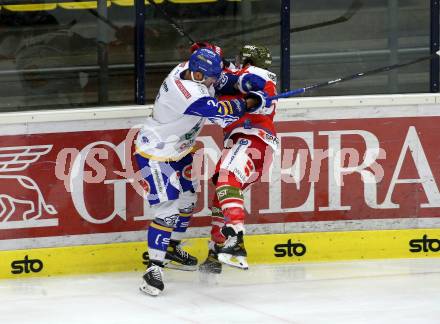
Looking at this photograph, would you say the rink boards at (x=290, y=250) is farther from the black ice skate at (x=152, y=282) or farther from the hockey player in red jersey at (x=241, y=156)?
the black ice skate at (x=152, y=282)

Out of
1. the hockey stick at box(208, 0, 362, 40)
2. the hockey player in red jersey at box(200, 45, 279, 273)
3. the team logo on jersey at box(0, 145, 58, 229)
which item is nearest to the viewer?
the hockey player in red jersey at box(200, 45, 279, 273)

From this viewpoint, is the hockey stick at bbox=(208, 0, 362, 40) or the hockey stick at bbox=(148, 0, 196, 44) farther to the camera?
the hockey stick at bbox=(208, 0, 362, 40)

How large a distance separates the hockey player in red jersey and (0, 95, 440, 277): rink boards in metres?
0.28

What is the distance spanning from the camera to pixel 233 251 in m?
5.64

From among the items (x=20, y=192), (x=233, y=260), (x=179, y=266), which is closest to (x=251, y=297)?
(x=233, y=260)

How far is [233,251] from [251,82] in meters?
0.92

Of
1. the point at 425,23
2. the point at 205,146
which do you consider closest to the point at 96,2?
the point at 205,146

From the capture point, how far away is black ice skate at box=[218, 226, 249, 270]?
562 centimetres

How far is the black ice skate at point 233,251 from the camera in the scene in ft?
18.5

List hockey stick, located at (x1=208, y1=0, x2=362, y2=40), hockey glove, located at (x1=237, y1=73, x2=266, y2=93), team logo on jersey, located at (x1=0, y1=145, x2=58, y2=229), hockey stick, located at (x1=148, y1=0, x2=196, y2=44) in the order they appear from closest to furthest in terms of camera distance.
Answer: hockey glove, located at (x1=237, y1=73, x2=266, y2=93) < team logo on jersey, located at (x1=0, y1=145, x2=58, y2=229) < hockey stick, located at (x1=148, y1=0, x2=196, y2=44) < hockey stick, located at (x1=208, y1=0, x2=362, y2=40)

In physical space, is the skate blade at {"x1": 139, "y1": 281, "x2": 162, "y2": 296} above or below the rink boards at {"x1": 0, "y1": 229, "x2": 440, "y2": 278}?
below

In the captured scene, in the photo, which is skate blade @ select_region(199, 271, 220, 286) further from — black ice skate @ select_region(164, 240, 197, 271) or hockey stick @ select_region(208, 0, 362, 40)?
hockey stick @ select_region(208, 0, 362, 40)

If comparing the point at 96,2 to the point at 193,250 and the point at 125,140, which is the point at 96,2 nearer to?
the point at 125,140

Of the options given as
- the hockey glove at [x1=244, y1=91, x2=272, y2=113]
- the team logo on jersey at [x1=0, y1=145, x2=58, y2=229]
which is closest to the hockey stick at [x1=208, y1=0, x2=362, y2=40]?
the hockey glove at [x1=244, y1=91, x2=272, y2=113]
